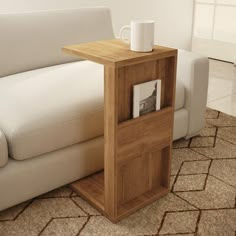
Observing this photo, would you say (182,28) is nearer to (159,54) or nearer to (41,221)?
Result: (159,54)

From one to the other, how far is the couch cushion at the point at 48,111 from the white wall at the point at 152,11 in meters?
0.94

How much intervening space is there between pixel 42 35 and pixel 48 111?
27.5 inches

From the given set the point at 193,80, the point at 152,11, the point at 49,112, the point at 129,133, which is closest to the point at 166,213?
the point at 129,133

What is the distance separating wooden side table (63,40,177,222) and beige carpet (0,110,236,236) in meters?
0.06

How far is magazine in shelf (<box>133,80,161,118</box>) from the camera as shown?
140 cm

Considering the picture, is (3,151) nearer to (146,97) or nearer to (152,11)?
(146,97)

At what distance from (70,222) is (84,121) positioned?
0.43 metres

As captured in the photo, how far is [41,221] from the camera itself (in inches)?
58.7

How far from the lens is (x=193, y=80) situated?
2.01m

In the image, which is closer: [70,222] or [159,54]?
[159,54]

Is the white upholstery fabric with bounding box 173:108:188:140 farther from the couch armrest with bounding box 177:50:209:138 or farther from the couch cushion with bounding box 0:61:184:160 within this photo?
the couch cushion with bounding box 0:61:184:160

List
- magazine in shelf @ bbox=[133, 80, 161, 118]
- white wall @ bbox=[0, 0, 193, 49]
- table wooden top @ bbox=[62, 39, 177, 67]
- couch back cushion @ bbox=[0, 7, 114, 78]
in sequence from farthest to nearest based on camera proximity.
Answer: white wall @ bbox=[0, 0, 193, 49] < couch back cushion @ bbox=[0, 7, 114, 78] < magazine in shelf @ bbox=[133, 80, 161, 118] < table wooden top @ bbox=[62, 39, 177, 67]

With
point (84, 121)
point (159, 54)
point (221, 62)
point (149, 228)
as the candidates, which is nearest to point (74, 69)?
point (84, 121)

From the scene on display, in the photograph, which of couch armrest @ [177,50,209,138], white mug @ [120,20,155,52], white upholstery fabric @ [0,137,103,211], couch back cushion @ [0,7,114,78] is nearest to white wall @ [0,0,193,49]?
couch back cushion @ [0,7,114,78]
